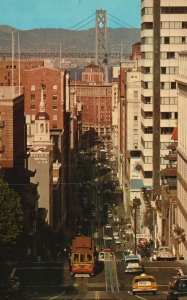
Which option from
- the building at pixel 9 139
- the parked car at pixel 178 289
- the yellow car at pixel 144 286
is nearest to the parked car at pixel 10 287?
the yellow car at pixel 144 286

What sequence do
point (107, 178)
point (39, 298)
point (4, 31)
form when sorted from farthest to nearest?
point (4, 31) → point (107, 178) → point (39, 298)

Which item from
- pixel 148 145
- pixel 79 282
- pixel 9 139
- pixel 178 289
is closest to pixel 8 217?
pixel 79 282

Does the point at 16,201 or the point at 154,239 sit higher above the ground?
the point at 16,201

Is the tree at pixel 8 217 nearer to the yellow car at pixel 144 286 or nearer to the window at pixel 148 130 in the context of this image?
the yellow car at pixel 144 286

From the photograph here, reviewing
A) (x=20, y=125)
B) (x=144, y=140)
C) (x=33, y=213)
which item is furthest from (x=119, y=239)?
(x=20, y=125)

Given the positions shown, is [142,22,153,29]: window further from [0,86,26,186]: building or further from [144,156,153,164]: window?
[0,86,26,186]: building

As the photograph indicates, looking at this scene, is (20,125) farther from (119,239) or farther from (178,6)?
(119,239)
